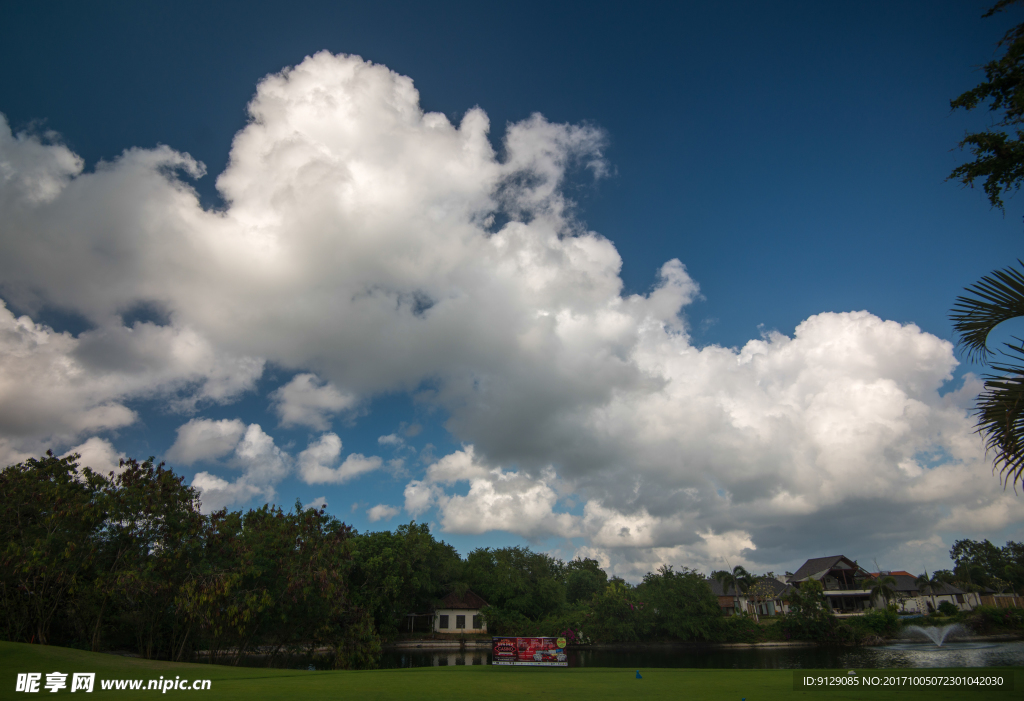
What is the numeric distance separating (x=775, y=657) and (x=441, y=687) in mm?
35597

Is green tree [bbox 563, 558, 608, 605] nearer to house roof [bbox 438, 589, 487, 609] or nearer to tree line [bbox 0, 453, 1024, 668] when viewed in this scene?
house roof [bbox 438, 589, 487, 609]

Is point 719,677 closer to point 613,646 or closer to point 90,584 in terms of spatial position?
point 90,584

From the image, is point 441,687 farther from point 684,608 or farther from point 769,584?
point 769,584

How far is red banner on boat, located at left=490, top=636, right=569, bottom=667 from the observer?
22469 mm

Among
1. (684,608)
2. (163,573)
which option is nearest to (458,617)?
(684,608)

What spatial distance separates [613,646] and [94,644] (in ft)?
130

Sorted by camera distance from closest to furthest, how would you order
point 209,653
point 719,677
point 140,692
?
1. point 140,692
2. point 719,677
3. point 209,653

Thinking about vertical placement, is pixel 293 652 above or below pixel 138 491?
below

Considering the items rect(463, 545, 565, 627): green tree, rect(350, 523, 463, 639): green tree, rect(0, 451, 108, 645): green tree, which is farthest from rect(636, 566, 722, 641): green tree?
rect(0, 451, 108, 645): green tree

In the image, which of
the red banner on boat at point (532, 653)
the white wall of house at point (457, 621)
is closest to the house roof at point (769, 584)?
the white wall of house at point (457, 621)

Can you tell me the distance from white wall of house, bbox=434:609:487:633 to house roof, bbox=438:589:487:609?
402 millimetres

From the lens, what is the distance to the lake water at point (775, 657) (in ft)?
98.9

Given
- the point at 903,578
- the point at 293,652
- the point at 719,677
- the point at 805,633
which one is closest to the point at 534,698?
the point at 719,677

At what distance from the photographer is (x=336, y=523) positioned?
30.7 meters
